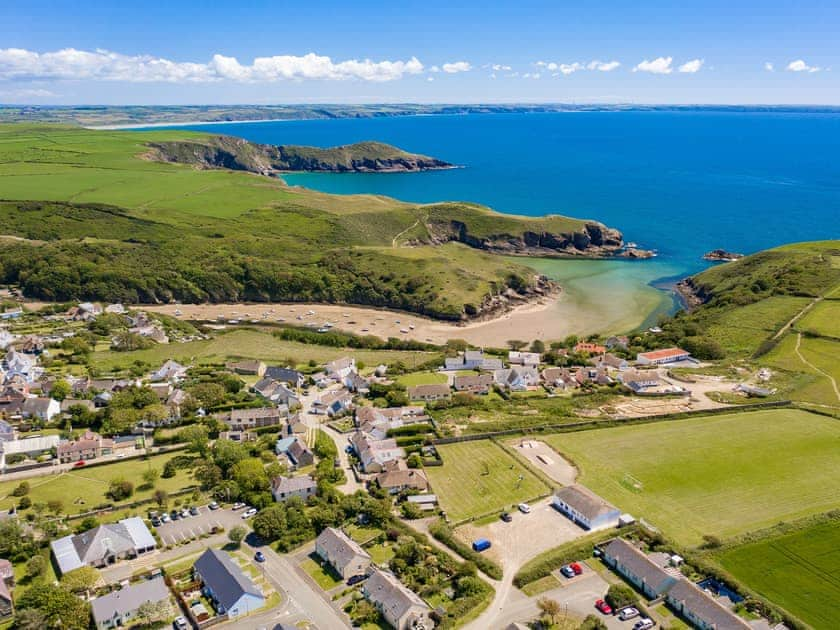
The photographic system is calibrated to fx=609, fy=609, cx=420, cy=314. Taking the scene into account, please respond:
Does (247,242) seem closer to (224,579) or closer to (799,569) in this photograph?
(224,579)

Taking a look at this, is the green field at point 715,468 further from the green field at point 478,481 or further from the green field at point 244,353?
the green field at point 244,353

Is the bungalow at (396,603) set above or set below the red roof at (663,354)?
above

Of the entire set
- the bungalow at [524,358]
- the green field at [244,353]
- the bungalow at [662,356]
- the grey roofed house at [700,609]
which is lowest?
the green field at [244,353]

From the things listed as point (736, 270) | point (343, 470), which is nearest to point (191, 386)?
point (343, 470)

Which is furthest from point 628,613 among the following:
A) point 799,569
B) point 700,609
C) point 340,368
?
point 340,368

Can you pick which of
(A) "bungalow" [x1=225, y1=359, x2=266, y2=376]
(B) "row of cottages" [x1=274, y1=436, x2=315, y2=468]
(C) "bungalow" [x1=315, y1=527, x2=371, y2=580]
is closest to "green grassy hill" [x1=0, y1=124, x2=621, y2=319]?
(A) "bungalow" [x1=225, y1=359, x2=266, y2=376]

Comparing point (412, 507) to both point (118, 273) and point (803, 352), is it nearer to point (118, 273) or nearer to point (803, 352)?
point (803, 352)

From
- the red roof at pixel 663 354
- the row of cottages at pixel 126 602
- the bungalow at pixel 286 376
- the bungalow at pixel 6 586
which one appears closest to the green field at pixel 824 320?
the red roof at pixel 663 354
